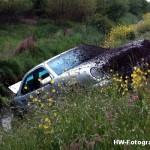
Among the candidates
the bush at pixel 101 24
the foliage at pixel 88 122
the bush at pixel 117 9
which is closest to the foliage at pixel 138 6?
the bush at pixel 117 9

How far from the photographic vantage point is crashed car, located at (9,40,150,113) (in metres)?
7.90

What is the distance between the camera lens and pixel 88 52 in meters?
10.9

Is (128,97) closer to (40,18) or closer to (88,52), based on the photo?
(88,52)

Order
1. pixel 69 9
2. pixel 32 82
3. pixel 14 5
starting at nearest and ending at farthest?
pixel 32 82
pixel 14 5
pixel 69 9

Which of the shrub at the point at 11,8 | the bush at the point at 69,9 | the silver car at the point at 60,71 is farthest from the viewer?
the bush at the point at 69,9

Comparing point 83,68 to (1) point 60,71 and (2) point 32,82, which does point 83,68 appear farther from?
(2) point 32,82

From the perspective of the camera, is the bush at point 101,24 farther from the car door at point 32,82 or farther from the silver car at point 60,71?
the silver car at point 60,71

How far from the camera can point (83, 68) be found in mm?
9039

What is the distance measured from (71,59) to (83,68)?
1712 mm

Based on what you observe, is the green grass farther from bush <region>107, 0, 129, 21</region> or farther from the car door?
bush <region>107, 0, 129, 21</region>

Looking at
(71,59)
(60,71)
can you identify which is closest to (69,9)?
(71,59)

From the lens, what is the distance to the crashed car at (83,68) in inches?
311

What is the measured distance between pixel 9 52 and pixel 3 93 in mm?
4581

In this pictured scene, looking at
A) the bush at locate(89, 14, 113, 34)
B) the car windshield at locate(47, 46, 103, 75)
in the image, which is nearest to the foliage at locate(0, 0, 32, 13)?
the bush at locate(89, 14, 113, 34)
